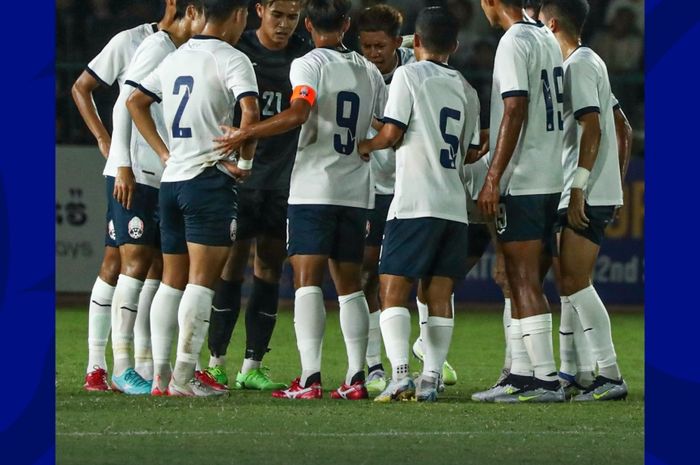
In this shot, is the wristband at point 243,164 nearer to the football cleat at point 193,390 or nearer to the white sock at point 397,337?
the white sock at point 397,337

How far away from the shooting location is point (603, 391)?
6969 millimetres

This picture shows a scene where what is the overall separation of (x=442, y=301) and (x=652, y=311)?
2.85 m

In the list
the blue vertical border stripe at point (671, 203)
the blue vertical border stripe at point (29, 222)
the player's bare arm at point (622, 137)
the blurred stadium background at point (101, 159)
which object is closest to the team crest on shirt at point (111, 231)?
the player's bare arm at point (622, 137)

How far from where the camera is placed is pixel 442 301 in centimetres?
673

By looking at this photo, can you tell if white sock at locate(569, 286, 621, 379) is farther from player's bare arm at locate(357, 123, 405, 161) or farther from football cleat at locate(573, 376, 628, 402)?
player's bare arm at locate(357, 123, 405, 161)

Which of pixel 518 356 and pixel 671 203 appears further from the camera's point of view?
pixel 518 356

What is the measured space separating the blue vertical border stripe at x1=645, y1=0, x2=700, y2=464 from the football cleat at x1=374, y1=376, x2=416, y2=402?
2.79 meters

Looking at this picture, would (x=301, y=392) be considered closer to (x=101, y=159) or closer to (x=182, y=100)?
(x=182, y=100)

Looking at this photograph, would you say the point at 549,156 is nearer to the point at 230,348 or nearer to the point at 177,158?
the point at 177,158

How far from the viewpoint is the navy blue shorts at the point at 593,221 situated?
699 cm

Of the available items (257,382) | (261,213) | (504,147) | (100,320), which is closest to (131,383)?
(100,320)

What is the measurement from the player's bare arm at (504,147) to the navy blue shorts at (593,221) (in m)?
0.55

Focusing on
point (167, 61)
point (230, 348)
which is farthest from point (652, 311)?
point (230, 348)

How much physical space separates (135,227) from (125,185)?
0.80 feet
